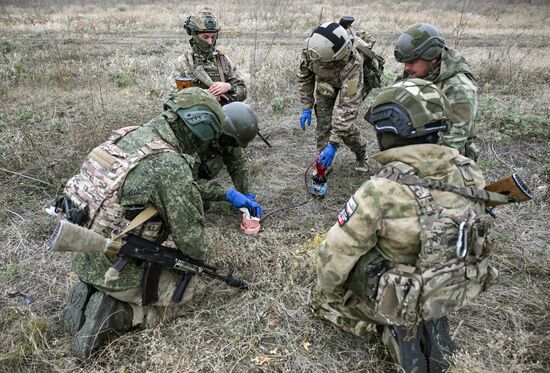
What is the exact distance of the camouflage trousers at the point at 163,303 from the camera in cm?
286

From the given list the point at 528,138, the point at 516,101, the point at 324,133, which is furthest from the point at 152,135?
the point at 516,101

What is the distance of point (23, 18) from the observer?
1659 centimetres

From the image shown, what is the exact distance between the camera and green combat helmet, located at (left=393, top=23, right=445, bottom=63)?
127 inches

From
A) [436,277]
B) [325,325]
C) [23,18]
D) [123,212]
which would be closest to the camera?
[436,277]

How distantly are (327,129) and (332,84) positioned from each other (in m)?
0.63

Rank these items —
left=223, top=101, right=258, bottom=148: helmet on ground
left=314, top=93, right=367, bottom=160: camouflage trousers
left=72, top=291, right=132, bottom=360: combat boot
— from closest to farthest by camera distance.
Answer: left=72, top=291, right=132, bottom=360: combat boot → left=223, top=101, right=258, bottom=148: helmet on ground → left=314, top=93, right=367, bottom=160: camouflage trousers

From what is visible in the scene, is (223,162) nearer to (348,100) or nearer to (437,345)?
(348,100)

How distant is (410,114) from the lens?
2.03 m

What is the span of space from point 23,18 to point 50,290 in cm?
1800

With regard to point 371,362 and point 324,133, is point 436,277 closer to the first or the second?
point 371,362

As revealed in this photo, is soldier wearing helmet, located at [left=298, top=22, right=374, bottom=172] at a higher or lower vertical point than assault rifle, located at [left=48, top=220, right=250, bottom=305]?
higher

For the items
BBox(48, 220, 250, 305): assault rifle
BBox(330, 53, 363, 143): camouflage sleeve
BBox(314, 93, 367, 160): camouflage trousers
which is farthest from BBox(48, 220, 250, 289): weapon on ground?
BBox(314, 93, 367, 160): camouflage trousers

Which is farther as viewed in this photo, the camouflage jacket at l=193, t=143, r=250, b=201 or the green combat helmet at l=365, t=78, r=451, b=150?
the camouflage jacket at l=193, t=143, r=250, b=201

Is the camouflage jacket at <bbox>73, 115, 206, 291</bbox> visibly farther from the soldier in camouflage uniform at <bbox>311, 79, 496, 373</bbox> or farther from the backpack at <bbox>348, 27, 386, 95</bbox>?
the backpack at <bbox>348, 27, 386, 95</bbox>
